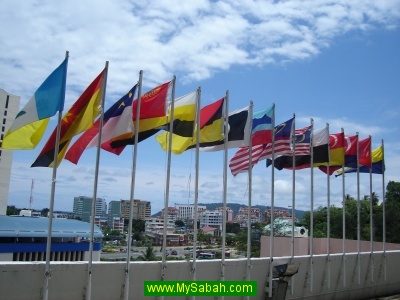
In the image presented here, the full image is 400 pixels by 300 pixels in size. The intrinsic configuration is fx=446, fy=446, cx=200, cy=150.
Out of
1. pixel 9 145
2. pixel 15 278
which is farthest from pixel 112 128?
pixel 15 278

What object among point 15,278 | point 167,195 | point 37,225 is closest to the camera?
point 15,278

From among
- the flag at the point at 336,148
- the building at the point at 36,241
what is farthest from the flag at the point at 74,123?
the building at the point at 36,241

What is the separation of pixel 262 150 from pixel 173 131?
331 centimetres

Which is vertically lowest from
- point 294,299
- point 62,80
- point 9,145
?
point 294,299

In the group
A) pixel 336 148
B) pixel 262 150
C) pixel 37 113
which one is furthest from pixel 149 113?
pixel 336 148

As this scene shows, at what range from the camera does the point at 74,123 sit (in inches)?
372

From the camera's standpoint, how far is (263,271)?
1205 cm

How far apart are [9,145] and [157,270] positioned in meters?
4.07

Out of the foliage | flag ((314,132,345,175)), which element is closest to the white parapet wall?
flag ((314,132,345,175))

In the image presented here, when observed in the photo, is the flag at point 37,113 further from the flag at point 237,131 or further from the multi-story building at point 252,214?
the multi-story building at point 252,214

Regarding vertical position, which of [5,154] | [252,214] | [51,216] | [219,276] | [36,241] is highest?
[5,154]

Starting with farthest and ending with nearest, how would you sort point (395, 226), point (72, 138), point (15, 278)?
point (395, 226), point (72, 138), point (15, 278)

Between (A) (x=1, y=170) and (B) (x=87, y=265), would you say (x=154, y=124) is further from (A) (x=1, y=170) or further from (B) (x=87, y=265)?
(A) (x=1, y=170)

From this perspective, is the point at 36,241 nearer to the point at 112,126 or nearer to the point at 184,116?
the point at 184,116
